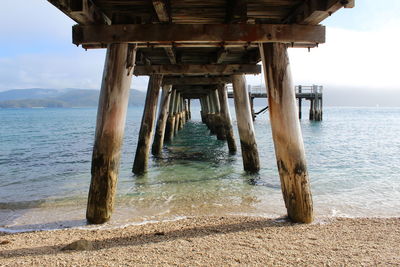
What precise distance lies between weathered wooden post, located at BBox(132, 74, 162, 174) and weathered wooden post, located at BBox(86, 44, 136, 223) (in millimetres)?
4212

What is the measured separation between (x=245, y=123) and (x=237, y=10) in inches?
196

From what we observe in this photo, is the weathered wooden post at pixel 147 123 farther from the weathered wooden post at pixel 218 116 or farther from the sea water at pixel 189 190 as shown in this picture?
the weathered wooden post at pixel 218 116

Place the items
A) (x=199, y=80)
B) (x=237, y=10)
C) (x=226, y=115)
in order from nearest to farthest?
1. (x=237, y=10)
2. (x=199, y=80)
3. (x=226, y=115)

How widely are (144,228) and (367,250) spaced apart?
2622mm

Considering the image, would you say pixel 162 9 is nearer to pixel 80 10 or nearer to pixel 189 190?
pixel 80 10

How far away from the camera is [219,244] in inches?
152

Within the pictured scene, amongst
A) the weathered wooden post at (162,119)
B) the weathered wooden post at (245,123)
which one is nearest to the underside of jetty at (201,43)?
the weathered wooden post at (245,123)

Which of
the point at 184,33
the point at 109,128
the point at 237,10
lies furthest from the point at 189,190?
the point at 237,10

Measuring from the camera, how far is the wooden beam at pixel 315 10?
156 inches

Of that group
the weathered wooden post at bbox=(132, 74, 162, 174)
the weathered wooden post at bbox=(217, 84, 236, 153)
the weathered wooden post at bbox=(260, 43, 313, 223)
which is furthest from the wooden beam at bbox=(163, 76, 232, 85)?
the weathered wooden post at bbox=(260, 43, 313, 223)

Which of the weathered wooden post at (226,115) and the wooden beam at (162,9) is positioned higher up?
the wooden beam at (162,9)

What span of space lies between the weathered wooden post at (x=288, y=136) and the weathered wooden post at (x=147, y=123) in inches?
194

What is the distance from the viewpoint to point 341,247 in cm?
378

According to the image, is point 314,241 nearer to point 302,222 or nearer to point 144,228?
point 302,222
